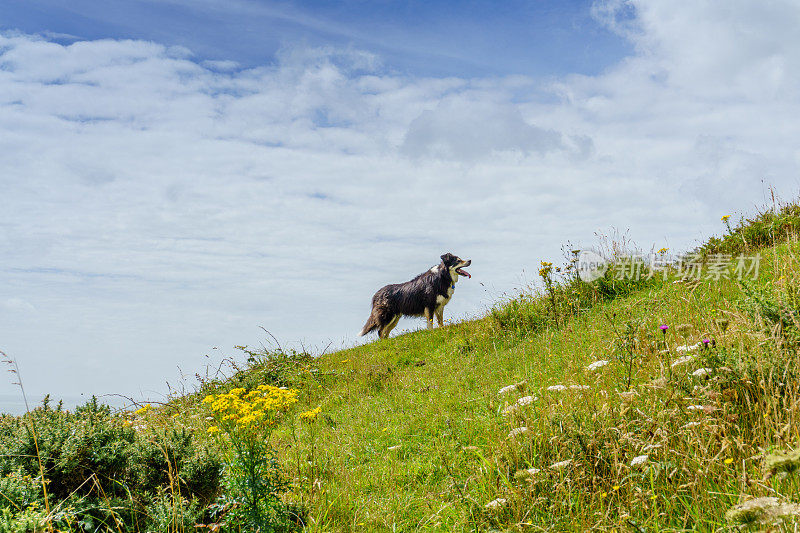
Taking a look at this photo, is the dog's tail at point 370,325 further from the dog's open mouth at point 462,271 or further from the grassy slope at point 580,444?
the grassy slope at point 580,444

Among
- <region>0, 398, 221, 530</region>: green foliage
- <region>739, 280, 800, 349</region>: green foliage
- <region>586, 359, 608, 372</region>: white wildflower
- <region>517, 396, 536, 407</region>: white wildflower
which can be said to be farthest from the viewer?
<region>586, 359, 608, 372</region>: white wildflower

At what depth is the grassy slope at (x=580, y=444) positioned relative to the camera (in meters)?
3.54

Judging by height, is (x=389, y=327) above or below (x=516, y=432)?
above

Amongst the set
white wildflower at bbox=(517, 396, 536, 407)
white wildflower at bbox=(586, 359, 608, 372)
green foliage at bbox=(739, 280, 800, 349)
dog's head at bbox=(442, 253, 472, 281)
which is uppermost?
dog's head at bbox=(442, 253, 472, 281)

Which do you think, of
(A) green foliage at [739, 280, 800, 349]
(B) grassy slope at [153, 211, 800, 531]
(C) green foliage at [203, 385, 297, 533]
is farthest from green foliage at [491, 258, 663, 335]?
Result: (C) green foliage at [203, 385, 297, 533]

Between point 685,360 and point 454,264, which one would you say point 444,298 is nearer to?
point 454,264

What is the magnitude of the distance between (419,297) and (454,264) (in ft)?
4.06

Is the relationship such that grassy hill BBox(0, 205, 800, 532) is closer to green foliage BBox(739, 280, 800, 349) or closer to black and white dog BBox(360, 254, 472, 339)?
green foliage BBox(739, 280, 800, 349)

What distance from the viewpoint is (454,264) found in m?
14.5

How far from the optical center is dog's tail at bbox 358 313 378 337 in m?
15.4

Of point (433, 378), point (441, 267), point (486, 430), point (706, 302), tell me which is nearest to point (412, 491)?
point (486, 430)

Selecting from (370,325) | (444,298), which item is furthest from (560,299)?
(370,325)

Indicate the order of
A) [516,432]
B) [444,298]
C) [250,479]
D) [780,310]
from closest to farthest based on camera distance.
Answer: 1. [250,479]
2. [516,432]
3. [780,310]
4. [444,298]

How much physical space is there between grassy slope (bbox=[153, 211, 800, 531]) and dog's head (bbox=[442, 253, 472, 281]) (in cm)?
684
